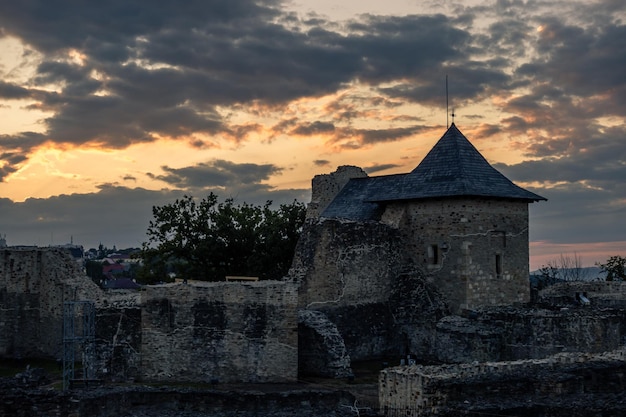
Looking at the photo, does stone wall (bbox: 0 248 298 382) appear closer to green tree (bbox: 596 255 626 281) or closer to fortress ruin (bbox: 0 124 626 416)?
fortress ruin (bbox: 0 124 626 416)

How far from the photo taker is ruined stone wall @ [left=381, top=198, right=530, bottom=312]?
27.6 meters

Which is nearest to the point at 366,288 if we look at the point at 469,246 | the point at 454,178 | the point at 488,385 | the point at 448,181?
the point at 469,246

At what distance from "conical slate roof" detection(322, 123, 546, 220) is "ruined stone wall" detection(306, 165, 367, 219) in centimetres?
445

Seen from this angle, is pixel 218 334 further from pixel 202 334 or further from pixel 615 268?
pixel 615 268

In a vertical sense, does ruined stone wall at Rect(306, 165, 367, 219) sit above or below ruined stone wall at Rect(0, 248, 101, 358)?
above

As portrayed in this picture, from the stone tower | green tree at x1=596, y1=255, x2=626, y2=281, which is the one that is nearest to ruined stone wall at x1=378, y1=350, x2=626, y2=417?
the stone tower

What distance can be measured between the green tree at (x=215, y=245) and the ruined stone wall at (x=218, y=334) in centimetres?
1335

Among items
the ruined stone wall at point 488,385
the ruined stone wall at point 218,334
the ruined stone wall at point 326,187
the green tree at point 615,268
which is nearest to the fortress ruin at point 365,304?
the ruined stone wall at point 218,334

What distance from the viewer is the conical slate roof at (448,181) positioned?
28.2 m

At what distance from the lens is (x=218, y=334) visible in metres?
22.5

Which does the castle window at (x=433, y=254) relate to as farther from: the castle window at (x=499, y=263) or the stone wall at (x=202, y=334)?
the stone wall at (x=202, y=334)

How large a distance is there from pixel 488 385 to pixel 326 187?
69.0 ft

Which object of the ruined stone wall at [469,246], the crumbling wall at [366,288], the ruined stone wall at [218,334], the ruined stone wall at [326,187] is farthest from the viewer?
the ruined stone wall at [326,187]

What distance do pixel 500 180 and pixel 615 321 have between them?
21.1 feet
